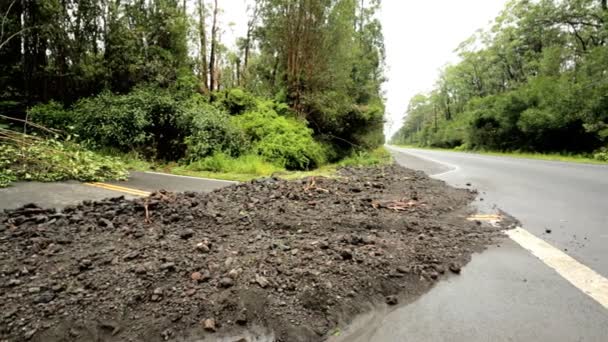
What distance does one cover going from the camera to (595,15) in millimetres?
19594

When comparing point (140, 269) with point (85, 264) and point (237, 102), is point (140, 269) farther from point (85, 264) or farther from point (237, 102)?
point (237, 102)

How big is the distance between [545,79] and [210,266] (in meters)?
27.2

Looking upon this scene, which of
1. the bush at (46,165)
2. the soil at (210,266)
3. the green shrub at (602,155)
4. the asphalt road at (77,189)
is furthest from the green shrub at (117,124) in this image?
the green shrub at (602,155)

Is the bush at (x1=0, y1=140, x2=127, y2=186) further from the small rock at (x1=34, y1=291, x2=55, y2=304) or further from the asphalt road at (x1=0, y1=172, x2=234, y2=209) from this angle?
the small rock at (x1=34, y1=291, x2=55, y2=304)

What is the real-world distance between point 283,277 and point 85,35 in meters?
14.7

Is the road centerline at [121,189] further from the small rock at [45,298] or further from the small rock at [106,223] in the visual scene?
the small rock at [45,298]

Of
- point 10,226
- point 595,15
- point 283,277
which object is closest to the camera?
point 283,277

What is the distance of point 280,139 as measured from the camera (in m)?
10.3

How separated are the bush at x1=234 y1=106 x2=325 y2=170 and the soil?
6096 mm

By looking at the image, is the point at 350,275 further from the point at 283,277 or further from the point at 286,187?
the point at 286,187

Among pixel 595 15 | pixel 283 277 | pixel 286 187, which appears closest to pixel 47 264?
pixel 283 277

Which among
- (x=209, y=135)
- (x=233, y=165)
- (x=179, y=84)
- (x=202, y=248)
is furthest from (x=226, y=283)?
(x=179, y=84)

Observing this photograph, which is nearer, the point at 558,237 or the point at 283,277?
the point at 283,277

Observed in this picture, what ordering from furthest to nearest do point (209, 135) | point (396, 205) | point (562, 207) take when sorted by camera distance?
point (209, 135)
point (562, 207)
point (396, 205)
